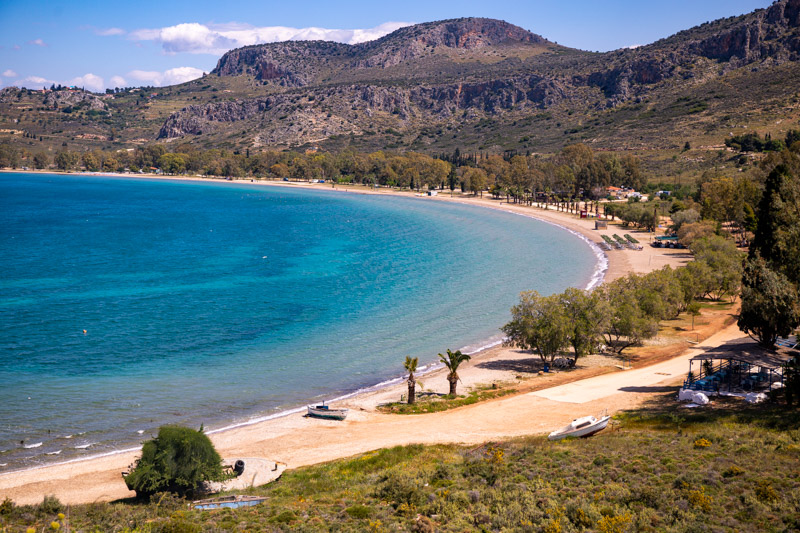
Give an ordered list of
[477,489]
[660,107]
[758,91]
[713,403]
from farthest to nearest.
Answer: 1. [660,107]
2. [758,91]
3. [713,403]
4. [477,489]

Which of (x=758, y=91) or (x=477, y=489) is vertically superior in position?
(x=758, y=91)

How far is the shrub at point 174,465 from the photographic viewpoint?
20438 millimetres

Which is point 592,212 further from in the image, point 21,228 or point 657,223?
point 21,228

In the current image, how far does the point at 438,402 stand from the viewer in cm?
3203

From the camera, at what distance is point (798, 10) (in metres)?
187

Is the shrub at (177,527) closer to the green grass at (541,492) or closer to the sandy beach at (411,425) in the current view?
the green grass at (541,492)

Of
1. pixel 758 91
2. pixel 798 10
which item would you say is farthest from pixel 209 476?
pixel 798 10

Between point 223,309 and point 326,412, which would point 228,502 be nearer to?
point 326,412

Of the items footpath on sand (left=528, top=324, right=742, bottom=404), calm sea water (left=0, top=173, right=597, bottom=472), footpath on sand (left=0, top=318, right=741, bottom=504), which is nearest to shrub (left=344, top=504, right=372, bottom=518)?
footpath on sand (left=0, top=318, right=741, bottom=504)

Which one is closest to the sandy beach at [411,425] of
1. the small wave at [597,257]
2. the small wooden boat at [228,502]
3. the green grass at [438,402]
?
the green grass at [438,402]

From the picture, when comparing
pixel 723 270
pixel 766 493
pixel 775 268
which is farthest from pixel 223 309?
pixel 723 270

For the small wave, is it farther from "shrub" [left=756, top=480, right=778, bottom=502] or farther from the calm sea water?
"shrub" [left=756, top=480, right=778, bottom=502]

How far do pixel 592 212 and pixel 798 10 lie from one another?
12827 centimetres

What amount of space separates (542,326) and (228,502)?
23.1 metres
